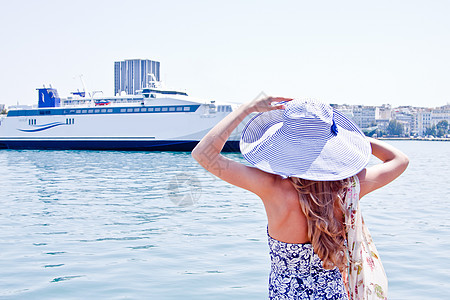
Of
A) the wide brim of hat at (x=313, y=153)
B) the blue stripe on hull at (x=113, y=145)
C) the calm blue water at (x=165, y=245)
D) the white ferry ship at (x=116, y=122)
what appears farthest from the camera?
the white ferry ship at (x=116, y=122)

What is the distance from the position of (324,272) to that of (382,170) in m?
0.37

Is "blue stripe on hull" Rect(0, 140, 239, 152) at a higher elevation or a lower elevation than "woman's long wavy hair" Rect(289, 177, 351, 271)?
lower

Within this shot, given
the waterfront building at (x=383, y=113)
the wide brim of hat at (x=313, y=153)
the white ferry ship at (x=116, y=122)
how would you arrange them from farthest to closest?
the waterfront building at (x=383, y=113), the white ferry ship at (x=116, y=122), the wide brim of hat at (x=313, y=153)

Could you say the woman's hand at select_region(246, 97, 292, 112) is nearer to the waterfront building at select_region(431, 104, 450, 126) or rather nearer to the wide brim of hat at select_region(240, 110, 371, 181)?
the wide brim of hat at select_region(240, 110, 371, 181)

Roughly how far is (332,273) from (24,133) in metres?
41.1

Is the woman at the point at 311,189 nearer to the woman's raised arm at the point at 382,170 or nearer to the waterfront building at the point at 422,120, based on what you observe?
the woman's raised arm at the point at 382,170

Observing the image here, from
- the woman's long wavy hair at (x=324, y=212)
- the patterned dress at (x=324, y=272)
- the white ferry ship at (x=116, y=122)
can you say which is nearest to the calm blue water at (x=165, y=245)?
the patterned dress at (x=324, y=272)

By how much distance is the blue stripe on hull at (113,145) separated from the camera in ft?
107

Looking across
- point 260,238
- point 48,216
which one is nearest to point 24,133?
point 48,216

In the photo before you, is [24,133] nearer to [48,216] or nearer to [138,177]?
[138,177]

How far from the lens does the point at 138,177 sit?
13438 mm

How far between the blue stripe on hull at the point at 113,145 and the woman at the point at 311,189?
93.3 feet

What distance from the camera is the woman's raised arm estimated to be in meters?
1.49

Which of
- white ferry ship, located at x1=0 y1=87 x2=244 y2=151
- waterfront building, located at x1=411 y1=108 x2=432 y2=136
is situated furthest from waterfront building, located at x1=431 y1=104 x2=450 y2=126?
white ferry ship, located at x1=0 y1=87 x2=244 y2=151
